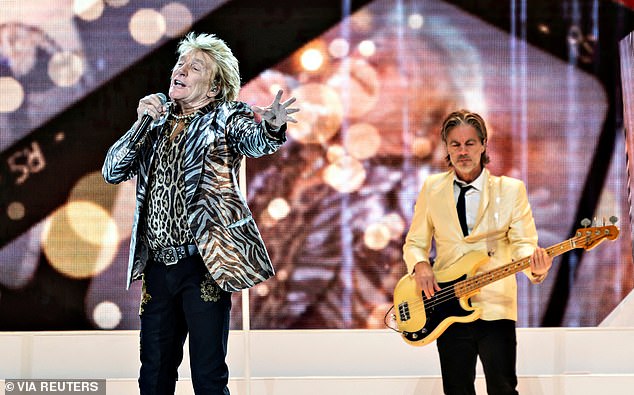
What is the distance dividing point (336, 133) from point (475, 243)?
1.26m

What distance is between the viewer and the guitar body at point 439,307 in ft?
9.39

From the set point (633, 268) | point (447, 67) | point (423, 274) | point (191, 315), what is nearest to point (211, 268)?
point (191, 315)

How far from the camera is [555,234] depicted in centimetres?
399

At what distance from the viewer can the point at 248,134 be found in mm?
2545

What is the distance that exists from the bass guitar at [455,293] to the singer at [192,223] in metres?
0.63

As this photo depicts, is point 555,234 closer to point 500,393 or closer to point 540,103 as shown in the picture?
point 540,103

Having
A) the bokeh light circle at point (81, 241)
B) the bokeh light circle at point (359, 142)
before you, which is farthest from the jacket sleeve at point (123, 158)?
the bokeh light circle at point (359, 142)

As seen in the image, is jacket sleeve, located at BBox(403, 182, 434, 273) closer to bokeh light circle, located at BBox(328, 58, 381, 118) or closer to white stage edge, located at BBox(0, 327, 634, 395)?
white stage edge, located at BBox(0, 327, 634, 395)

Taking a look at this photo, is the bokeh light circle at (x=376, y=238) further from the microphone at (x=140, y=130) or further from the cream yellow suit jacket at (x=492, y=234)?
the microphone at (x=140, y=130)

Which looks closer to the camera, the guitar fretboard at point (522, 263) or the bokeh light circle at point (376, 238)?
the guitar fretboard at point (522, 263)

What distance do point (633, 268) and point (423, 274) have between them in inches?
59.8

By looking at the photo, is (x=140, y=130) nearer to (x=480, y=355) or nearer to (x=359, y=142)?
(x=480, y=355)

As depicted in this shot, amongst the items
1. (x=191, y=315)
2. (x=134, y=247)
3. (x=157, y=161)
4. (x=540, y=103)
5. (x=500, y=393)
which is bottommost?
(x=500, y=393)

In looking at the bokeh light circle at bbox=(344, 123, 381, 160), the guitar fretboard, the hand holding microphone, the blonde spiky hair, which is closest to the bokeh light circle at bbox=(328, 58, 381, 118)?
the bokeh light circle at bbox=(344, 123, 381, 160)
